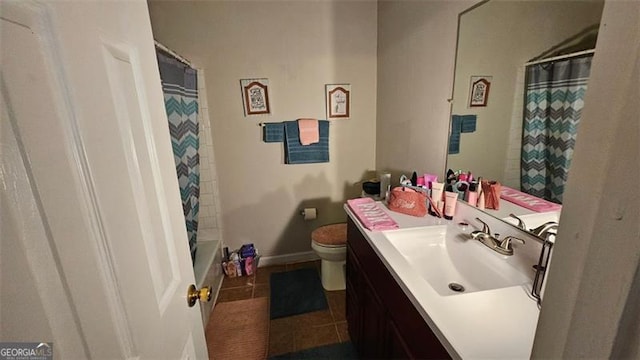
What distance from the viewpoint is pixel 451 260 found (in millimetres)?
1107

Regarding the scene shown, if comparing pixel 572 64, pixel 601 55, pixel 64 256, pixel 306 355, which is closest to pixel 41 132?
pixel 64 256

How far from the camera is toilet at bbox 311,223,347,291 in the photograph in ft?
6.38

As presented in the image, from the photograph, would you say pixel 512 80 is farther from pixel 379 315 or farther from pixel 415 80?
pixel 379 315

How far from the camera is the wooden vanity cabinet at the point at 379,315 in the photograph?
0.76 metres

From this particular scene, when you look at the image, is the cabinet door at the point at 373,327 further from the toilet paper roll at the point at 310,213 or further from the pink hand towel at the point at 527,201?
the toilet paper roll at the point at 310,213

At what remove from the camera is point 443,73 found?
56.9 inches

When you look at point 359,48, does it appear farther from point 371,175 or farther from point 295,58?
point 371,175

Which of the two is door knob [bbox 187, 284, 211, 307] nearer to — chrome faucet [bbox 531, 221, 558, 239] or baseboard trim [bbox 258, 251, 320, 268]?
chrome faucet [bbox 531, 221, 558, 239]

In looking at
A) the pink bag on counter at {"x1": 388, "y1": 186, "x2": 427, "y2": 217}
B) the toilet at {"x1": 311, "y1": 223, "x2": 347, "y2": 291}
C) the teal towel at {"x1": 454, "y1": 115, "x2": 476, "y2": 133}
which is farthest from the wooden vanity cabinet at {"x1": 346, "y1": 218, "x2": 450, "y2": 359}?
the teal towel at {"x1": 454, "y1": 115, "x2": 476, "y2": 133}

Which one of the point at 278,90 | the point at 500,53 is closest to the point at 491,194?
the point at 500,53

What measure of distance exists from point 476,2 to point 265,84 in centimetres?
155

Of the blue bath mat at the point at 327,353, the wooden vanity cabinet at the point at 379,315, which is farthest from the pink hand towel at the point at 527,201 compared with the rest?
the blue bath mat at the point at 327,353

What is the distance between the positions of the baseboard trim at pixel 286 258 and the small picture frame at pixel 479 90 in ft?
6.55

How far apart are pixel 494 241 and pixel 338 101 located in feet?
5.57
